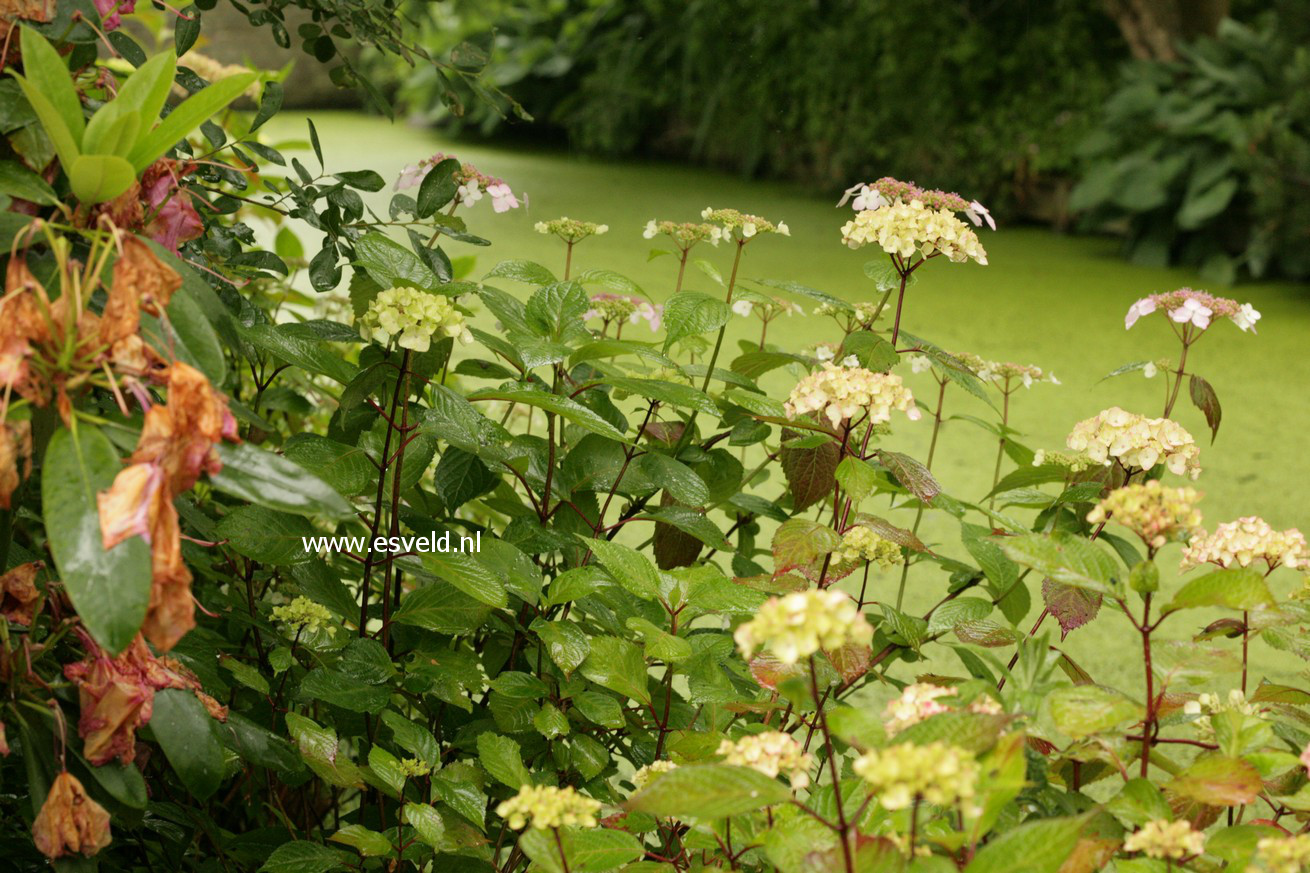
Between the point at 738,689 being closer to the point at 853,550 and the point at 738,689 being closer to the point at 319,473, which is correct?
the point at 853,550

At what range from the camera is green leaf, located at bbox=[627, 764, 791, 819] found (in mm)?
457

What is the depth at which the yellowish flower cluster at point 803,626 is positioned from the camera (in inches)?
16.6

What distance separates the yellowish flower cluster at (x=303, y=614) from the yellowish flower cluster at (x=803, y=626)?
1.49ft

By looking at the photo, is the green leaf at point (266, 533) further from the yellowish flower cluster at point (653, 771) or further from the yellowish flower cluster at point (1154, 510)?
the yellowish flower cluster at point (1154, 510)

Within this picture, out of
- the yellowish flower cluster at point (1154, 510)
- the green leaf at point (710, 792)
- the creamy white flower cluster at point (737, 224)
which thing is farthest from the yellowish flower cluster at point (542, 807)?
the creamy white flower cluster at point (737, 224)

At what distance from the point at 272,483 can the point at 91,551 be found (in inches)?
2.8

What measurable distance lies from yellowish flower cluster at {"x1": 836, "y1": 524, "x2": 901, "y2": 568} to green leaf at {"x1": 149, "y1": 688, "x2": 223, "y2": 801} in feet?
1.33

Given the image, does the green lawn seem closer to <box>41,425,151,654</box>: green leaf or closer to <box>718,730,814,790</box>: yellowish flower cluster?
<box>718,730,814,790</box>: yellowish flower cluster

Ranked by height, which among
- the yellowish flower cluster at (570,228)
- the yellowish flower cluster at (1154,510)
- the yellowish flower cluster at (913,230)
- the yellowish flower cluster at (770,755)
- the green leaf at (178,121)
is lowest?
the yellowish flower cluster at (770,755)

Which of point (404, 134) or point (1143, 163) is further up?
point (1143, 163)

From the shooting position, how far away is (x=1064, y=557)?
0.56m

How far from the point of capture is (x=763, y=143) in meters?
4.49

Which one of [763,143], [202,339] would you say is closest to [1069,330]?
[763,143]

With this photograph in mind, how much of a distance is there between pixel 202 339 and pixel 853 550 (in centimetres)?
46
